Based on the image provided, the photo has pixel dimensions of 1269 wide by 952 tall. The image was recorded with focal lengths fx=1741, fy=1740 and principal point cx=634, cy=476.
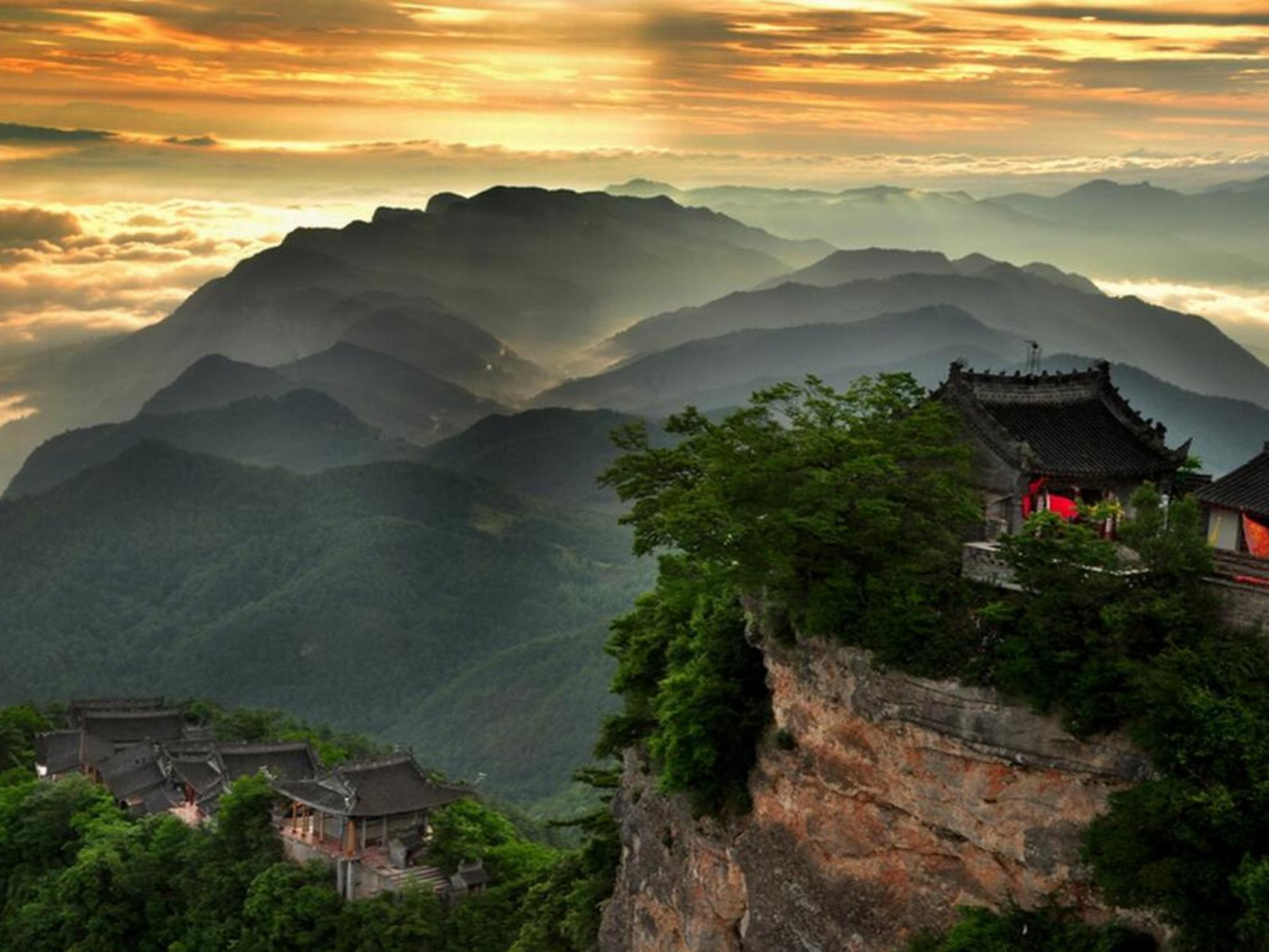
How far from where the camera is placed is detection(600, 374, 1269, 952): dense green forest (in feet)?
72.7

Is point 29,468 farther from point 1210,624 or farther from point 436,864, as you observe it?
point 1210,624

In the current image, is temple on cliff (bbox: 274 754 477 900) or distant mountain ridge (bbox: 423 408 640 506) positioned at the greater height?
distant mountain ridge (bbox: 423 408 640 506)

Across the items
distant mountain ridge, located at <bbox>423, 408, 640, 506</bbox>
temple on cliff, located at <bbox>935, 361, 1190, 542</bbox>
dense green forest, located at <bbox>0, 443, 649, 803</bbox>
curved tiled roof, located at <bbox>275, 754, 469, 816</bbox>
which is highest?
temple on cliff, located at <bbox>935, 361, 1190, 542</bbox>

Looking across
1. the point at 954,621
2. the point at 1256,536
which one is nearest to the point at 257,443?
the point at 954,621

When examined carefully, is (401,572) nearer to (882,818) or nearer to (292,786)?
(292,786)

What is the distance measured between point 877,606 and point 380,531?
110 meters

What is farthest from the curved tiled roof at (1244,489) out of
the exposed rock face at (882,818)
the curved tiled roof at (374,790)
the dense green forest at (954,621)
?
the curved tiled roof at (374,790)

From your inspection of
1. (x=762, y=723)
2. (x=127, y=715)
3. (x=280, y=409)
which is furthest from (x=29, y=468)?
(x=762, y=723)

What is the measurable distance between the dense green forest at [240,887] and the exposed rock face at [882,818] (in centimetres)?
688

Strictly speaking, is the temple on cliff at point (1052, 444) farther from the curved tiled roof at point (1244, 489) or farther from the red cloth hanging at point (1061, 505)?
the curved tiled roof at point (1244, 489)

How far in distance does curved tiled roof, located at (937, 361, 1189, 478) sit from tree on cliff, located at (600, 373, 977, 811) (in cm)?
66

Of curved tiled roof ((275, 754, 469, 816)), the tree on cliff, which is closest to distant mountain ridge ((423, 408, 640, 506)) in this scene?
curved tiled roof ((275, 754, 469, 816))

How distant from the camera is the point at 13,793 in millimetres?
58406

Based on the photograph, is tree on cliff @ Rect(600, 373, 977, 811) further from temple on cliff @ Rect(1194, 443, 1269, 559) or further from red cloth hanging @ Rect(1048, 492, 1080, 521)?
temple on cliff @ Rect(1194, 443, 1269, 559)
